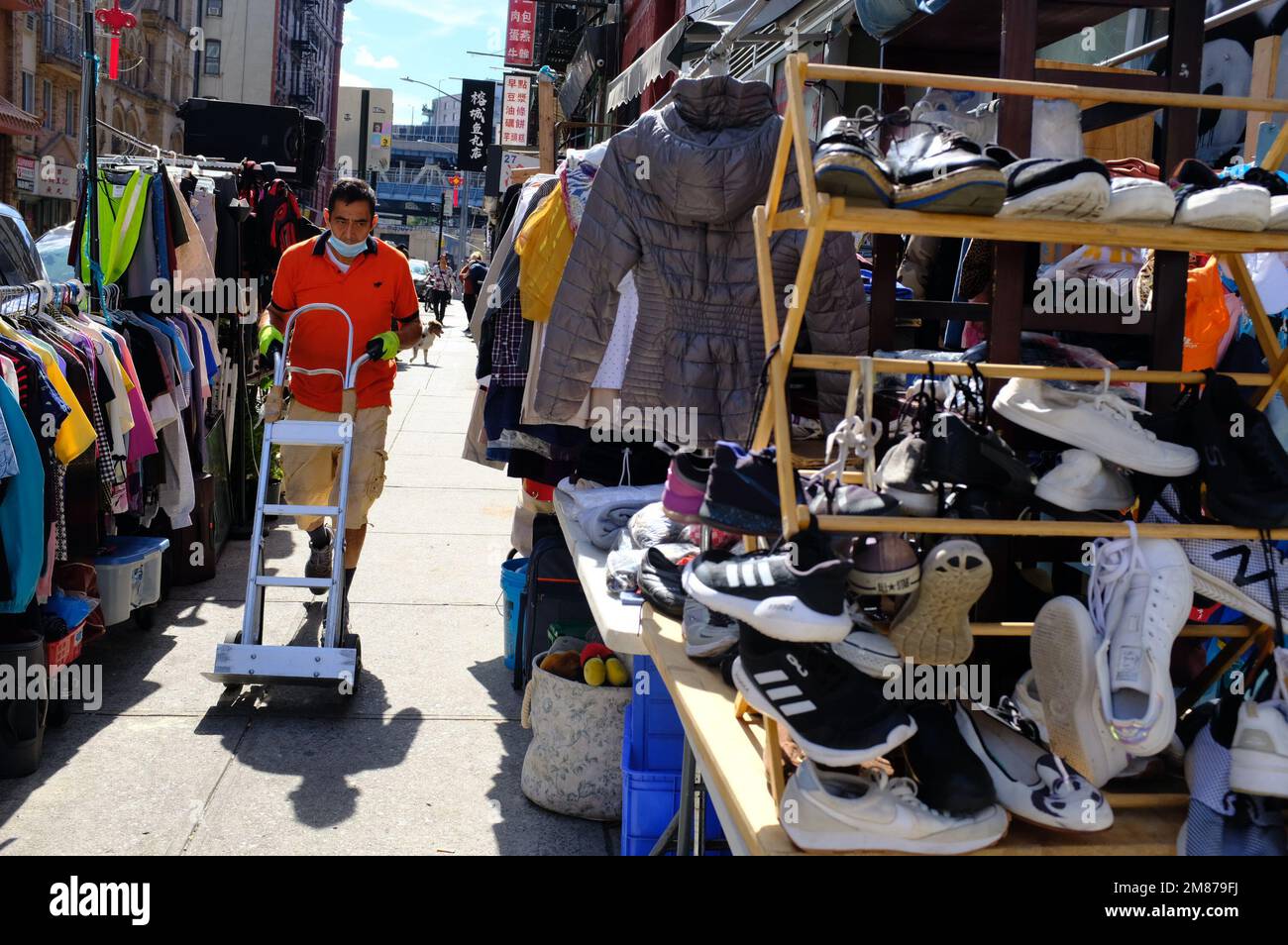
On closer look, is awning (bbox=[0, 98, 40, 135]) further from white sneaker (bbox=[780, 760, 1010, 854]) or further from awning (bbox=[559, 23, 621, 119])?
white sneaker (bbox=[780, 760, 1010, 854])

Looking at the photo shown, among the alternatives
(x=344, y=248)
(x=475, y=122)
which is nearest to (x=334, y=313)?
(x=344, y=248)

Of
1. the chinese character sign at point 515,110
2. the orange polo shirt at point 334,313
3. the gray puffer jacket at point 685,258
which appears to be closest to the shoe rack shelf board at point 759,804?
the gray puffer jacket at point 685,258

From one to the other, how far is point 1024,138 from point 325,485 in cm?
400

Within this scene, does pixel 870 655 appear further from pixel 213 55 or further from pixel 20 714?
pixel 213 55

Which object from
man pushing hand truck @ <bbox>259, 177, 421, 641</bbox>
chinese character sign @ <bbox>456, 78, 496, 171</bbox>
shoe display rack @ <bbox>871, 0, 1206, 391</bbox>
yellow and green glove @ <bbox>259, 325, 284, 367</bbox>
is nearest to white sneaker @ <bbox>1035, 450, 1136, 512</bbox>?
shoe display rack @ <bbox>871, 0, 1206, 391</bbox>

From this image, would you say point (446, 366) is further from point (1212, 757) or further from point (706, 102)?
point (1212, 757)

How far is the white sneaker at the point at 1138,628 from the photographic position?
1.97 m

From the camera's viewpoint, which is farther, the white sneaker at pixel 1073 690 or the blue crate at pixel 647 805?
the blue crate at pixel 647 805

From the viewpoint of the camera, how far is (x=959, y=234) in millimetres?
2098

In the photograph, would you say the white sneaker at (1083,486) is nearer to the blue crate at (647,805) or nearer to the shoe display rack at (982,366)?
the shoe display rack at (982,366)

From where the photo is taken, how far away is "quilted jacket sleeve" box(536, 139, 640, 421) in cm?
409

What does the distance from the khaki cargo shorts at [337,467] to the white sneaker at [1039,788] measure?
3.85 m

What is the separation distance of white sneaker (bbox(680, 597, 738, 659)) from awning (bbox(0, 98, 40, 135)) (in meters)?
28.1
